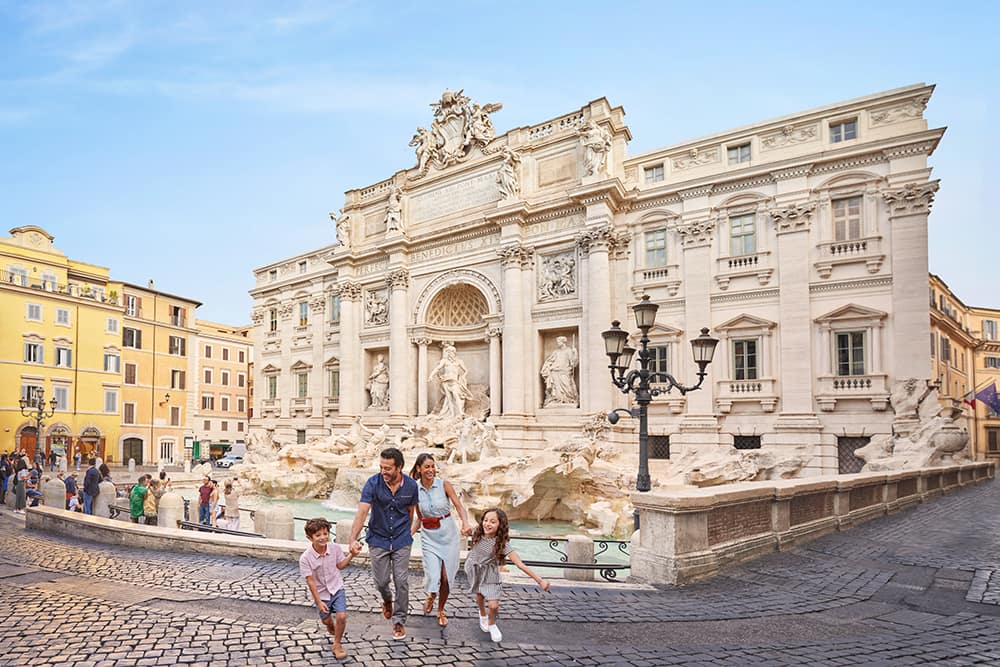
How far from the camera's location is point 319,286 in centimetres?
3634

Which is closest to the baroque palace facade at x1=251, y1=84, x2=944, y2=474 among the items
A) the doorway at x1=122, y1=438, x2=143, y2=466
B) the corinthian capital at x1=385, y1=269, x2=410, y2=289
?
the corinthian capital at x1=385, y1=269, x2=410, y2=289

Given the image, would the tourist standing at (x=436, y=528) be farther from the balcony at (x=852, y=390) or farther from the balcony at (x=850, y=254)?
the balcony at (x=850, y=254)

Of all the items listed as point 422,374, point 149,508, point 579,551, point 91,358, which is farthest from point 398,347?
point 91,358

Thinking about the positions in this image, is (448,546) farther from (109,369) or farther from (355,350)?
(109,369)

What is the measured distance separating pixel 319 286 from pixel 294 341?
399 centimetres

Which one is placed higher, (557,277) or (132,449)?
(557,277)

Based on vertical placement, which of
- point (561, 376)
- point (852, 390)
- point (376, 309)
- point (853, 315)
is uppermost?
point (376, 309)

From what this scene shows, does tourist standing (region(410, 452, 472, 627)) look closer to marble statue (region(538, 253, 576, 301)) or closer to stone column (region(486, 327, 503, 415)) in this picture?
marble statue (region(538, 253, 576, 301))

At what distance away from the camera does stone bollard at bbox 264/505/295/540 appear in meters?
10.5

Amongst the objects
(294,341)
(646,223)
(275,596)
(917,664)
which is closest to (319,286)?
(294,341)

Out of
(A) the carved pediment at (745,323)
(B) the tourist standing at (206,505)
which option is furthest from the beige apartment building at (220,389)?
(A) the carved pediment at (745,323)

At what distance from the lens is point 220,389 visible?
5312cm

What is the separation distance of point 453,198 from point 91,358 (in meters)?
28.7

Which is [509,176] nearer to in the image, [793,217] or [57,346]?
[793,217]
